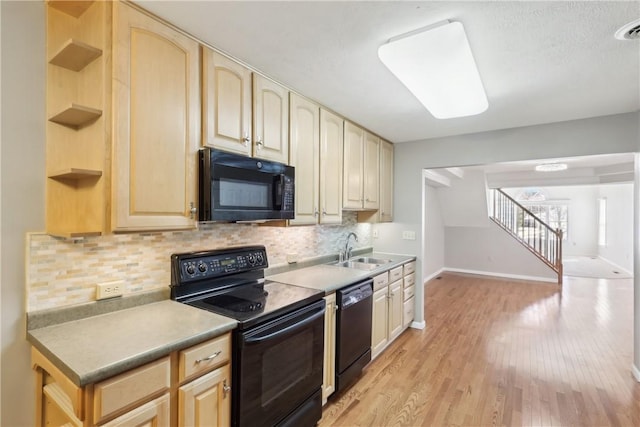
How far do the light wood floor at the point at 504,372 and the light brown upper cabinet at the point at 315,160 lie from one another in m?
1.47

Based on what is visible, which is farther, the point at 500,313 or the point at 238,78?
the point at 500,313

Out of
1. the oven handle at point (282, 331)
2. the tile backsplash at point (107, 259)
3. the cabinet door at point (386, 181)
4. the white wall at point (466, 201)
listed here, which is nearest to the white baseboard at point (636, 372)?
the cabinet door at point (386, 181)

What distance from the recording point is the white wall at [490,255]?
6.58 m

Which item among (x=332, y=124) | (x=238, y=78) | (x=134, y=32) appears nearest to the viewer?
(x=134, y=32)

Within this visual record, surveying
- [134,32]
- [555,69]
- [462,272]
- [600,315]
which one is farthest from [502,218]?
[134,32]

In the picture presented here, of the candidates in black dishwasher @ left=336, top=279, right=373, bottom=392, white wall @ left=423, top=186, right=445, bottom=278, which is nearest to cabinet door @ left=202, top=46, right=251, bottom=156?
black dishwasher @ left=336, top=279, right=373, bottom=392

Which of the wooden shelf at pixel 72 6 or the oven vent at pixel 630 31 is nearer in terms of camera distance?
the wooden shelf at pixel 72 6

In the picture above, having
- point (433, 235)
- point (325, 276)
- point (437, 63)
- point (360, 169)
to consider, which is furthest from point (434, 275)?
point (437, 63)

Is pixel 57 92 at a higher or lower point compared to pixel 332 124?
lower

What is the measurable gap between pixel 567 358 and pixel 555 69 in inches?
109

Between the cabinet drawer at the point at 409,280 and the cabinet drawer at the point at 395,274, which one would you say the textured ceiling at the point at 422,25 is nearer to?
the cabinet drawer at the point at 395,274

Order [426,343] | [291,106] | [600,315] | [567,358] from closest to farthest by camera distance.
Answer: [291,106] < [567,358] < [426,343] < [600,315]

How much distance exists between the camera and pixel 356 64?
1884mm

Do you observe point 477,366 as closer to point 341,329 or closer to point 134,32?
point 341,329
